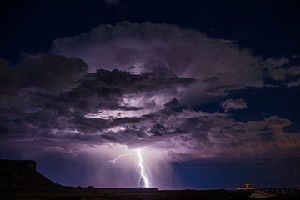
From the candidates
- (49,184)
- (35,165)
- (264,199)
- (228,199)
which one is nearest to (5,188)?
(49,184)

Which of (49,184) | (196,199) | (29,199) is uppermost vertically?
(49,184)

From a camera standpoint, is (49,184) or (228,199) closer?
(228,199)

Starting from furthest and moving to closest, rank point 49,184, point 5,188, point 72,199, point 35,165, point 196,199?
point 35,165, point 49,184, point 5,188, point 196,199, point 72,199

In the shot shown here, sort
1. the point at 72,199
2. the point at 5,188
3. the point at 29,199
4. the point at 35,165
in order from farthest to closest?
the point at 35,165
the point at 5,188
the point at 72,199
the point at 29,199

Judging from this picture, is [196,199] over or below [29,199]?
over

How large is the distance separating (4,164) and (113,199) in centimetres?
8061

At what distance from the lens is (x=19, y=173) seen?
147125 millimetres

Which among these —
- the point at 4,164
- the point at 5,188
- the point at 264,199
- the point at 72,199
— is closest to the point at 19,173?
the point at 4,164

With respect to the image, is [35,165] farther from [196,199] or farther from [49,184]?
[196,199]

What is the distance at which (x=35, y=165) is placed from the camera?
15950 cm

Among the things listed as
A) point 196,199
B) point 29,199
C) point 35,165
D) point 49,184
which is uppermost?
point 35,165

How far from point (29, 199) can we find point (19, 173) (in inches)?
2920

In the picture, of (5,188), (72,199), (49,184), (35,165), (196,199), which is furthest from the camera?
(35,165)

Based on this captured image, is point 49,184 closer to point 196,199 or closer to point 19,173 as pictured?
point 19,173
